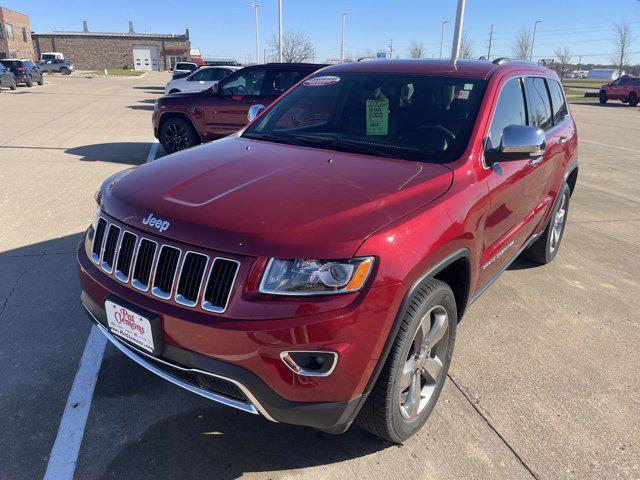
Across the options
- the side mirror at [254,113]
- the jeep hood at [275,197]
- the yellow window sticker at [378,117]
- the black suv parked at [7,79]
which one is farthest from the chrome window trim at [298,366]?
the black suv parked at [7,79]

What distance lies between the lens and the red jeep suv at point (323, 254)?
2000 mm

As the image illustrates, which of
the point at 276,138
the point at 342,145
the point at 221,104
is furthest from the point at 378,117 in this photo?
the point at 221,104

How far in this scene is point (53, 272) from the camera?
14.4 ft

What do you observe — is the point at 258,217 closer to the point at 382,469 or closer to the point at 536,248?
the point at 382,469

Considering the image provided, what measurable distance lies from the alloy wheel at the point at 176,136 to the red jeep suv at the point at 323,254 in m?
6.56

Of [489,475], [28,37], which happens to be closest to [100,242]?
[489,475]

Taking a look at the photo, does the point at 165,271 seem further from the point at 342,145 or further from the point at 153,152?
the point at 153,152

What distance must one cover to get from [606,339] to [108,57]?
8921 cm

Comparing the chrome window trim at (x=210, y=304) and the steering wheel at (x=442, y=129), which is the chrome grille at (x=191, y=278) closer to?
the chrome window trim at (x=210, y=304)

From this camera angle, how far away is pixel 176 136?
31.7 feet

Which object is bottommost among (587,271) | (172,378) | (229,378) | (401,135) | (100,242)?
(587,271)

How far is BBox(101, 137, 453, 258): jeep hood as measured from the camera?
6.73ft

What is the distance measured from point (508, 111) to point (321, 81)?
1439mm

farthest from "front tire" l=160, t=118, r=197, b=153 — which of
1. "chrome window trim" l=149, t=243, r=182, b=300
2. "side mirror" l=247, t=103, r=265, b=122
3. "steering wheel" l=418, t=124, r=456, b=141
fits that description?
"chrome window trim" l=149, t=243, r=182, b=300
